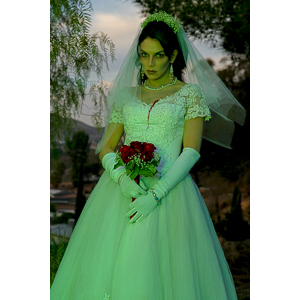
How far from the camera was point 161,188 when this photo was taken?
238 cm

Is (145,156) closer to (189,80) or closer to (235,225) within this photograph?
(189,80)

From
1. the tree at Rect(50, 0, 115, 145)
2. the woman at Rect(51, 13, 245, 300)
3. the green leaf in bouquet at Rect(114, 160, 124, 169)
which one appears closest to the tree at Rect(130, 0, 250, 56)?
the tree at Rect(50, 0, 115, 145)

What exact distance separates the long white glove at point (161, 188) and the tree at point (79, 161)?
9.12ft

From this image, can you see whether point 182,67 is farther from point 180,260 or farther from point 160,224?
point 180,260

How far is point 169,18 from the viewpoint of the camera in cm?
273

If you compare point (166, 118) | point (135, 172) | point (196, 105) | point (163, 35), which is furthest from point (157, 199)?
point (163, 35)

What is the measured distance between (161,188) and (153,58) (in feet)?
2.78

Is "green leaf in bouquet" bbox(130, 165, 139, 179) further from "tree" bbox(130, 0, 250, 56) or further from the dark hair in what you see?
"tree" bbox(130, 0, 250, 56)

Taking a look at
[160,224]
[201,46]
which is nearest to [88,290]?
[160,224]

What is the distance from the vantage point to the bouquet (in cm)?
228

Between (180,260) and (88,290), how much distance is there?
0.54 meters

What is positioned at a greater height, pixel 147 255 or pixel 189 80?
pixel 189 80

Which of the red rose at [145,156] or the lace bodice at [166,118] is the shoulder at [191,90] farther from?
the red rose at [145,156]

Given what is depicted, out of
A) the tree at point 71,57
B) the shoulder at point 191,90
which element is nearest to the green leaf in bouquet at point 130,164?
the shoulder at point 191,90
